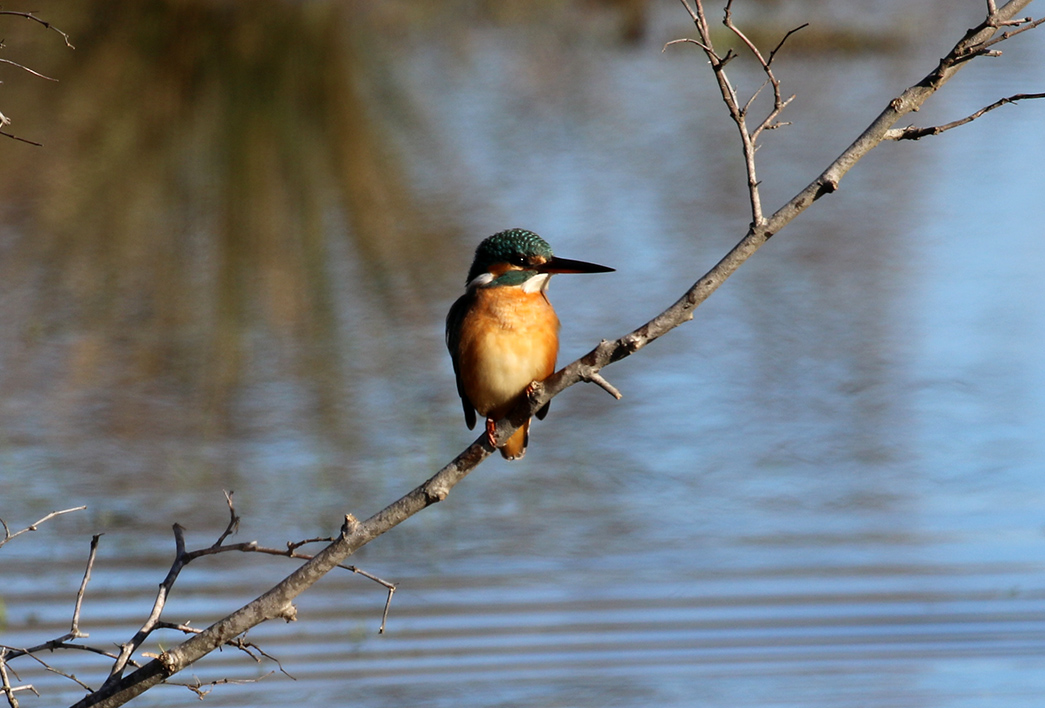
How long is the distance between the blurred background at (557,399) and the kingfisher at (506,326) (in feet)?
4.93

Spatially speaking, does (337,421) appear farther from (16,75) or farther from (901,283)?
(16,75)

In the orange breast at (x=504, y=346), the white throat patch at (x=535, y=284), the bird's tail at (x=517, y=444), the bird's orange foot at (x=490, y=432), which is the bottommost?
the bird's orange foot at (x=490, y=432)

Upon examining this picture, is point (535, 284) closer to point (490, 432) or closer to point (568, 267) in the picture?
point (568, 267)

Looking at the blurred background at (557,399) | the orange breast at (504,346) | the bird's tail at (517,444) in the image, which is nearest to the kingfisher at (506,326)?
the orange breast at (504,346)

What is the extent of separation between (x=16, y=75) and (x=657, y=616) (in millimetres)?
9850

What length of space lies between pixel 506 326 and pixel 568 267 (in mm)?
247

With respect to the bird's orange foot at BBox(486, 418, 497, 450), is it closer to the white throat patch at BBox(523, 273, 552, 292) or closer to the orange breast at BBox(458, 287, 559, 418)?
the orange breast at BBox(458, 287, 559, 418)

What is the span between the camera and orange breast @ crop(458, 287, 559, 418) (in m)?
Result: 2.94

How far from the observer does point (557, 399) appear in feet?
20.4

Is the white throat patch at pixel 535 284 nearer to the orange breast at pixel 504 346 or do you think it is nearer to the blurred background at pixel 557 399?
the orange breast at pixel 504 346

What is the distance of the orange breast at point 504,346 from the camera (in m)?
2.94

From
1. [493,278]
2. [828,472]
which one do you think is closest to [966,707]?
[828,472]

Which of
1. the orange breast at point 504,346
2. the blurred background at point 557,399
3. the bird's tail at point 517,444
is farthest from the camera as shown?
the blurred background at point 557,399

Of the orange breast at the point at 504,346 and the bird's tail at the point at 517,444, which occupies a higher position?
the orange breast at the point at 504,346
